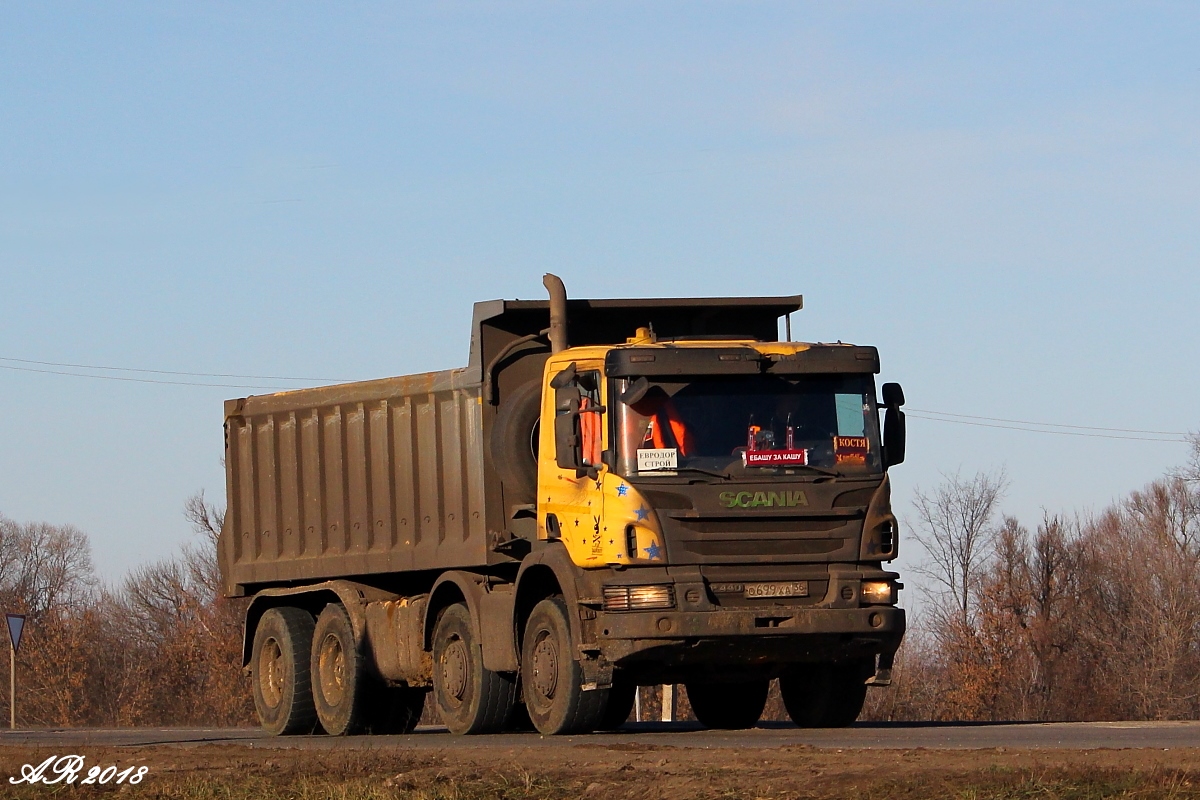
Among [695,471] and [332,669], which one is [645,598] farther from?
[332,669]

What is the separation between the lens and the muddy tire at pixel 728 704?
18.1 m

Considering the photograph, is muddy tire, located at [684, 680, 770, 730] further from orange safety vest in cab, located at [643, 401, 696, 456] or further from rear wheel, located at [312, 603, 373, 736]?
orange safety vest in cab, located at [643, 401, 696, 456]

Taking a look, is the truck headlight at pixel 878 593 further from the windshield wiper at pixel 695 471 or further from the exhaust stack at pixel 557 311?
the exhaust stack at pixel 557 311

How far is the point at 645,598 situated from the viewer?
567 inches

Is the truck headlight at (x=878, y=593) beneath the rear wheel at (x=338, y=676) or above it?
above

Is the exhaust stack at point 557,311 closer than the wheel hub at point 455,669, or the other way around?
the exhaust stack at point 557,311

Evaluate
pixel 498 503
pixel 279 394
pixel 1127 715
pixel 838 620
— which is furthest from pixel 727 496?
pixel 1127 715

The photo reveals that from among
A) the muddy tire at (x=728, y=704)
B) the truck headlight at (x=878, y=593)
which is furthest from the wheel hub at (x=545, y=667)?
the muddy tire at (x=728, y=704)

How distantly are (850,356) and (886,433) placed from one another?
0.67 metres

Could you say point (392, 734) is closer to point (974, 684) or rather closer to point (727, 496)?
point (727, 496)

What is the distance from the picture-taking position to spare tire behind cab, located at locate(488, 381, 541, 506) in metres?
16.2

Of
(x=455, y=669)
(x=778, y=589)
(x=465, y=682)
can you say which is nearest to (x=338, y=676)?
(x=455, y=669)

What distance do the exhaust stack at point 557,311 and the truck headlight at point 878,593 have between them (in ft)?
10.7

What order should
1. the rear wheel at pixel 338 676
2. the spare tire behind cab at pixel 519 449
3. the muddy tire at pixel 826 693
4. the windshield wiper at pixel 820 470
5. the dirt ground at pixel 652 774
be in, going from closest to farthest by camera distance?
the dirt ground at pixel 652 774 < the windshield wiper at pixel 820 470 < the spare tire behind cab at pixel 519 449 < the muddy tire at pixel 826 693 < the rear wheel at pixel 338 676
